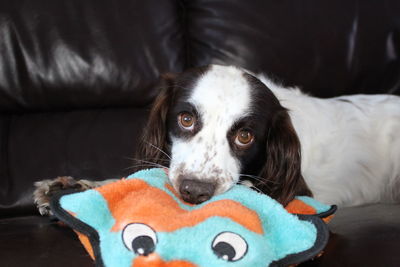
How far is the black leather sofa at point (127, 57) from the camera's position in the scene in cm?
284

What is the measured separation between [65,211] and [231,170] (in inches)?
26.3

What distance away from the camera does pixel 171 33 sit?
297 cm

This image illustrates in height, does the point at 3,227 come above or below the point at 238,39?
below

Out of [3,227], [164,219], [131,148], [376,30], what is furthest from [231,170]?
[376,30]

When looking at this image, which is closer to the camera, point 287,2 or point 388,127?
point 388,127

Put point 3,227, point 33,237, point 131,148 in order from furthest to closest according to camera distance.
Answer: point 131,148 < point 3,227 < point 33,237

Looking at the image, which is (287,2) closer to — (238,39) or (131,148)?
(238,39)

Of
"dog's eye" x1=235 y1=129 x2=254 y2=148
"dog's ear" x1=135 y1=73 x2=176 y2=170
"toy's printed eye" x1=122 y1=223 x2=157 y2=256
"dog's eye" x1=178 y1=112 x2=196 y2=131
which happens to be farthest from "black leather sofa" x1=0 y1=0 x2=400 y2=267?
"toy's printed eye" x1=122 y1=223 x2=157 y2=256

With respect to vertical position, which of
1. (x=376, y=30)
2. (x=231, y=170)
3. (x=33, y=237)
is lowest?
(x=33, y=237)

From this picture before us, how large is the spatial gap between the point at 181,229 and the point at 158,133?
96 centimetres

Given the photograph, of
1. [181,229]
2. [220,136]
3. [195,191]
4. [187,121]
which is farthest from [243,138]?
[181,229]

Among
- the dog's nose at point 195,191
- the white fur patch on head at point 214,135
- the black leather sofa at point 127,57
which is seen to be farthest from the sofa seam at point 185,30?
the dog's nose at point 195,191

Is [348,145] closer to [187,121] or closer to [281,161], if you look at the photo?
[281,161]

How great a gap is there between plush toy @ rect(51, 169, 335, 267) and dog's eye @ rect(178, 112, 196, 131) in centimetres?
47
